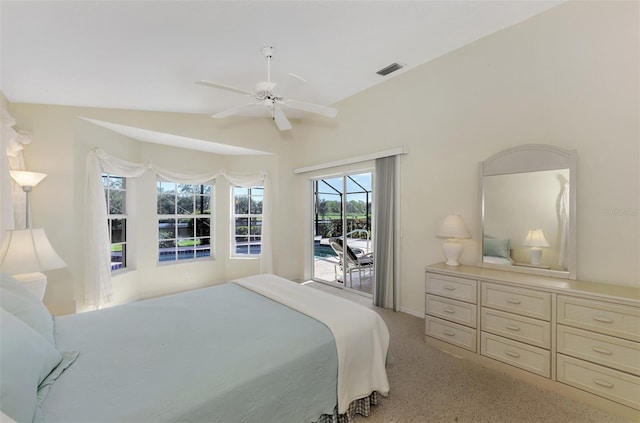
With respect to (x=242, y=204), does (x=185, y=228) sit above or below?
below

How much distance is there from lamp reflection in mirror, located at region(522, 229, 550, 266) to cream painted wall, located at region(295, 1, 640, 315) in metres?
0.25

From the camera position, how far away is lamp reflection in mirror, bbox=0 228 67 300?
210 centimetres

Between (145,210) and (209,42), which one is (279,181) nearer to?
(145,210)

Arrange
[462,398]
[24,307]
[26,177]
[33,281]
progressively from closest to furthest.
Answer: [24,307] < [462,398] < [33,281] < [26,177]

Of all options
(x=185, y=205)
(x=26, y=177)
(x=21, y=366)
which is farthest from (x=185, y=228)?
(x=21, y=366)

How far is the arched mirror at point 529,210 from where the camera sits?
2314 millimetres

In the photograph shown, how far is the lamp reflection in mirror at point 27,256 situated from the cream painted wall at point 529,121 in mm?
3635

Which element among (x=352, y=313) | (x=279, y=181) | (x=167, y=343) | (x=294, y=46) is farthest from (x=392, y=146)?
(x=167, y=343)

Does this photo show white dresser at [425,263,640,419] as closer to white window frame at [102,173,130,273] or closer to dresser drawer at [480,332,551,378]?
dresser drawer at [480,332,551,378]

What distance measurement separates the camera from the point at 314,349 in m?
1.49

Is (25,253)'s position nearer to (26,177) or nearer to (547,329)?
(26,177)

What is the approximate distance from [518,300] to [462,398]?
2.87 ft

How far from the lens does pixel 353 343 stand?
5.41ft

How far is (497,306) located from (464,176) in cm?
139
